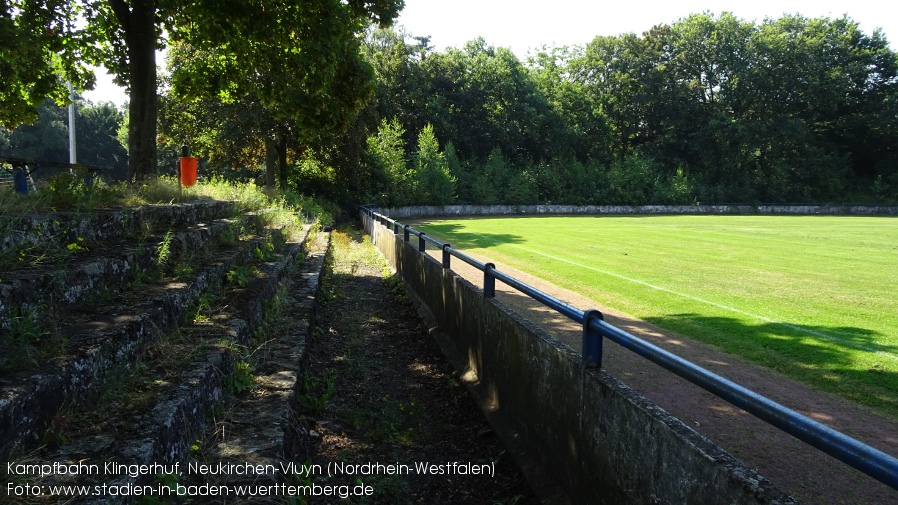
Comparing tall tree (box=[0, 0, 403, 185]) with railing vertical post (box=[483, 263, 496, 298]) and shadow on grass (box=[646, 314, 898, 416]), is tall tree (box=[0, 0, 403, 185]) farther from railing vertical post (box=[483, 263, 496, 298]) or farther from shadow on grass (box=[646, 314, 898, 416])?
shadow on grass (box=[646, 314, 898, 416])

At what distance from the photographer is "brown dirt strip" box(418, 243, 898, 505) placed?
4.12 m

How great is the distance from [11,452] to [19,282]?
4.64ft

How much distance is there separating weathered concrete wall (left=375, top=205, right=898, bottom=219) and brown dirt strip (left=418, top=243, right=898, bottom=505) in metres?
39.3

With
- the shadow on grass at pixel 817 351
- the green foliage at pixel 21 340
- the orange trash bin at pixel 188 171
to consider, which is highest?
the orange trash bin at pixel 188 171

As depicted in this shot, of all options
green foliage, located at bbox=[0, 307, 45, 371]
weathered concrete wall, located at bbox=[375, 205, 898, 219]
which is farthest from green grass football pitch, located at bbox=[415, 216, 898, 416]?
weathered concrete wall, located at bbox=[375, 205, 898, 219]

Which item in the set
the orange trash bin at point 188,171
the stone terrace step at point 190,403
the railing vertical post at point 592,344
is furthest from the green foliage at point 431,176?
the railing vertical post at point 592,344

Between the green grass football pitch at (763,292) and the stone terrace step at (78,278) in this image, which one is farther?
the green grass football pitch at (763,292)

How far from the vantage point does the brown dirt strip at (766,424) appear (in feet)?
13.5

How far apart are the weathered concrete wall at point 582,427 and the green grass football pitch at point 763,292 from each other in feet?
11.7

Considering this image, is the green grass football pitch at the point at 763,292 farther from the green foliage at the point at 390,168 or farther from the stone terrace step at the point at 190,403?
the green foliage at the point at 390,168

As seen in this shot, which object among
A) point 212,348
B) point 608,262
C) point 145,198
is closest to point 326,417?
point 212,348

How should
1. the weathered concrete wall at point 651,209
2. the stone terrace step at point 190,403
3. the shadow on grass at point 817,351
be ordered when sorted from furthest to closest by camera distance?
1. the weathered concrete wall at point 651,209
2. the shadow on grass at point 817,351
3. the stone terrace step at point 190,403

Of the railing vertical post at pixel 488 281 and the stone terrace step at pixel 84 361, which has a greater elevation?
the railing vertical post at pixel 488 281

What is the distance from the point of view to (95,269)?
4668mm
